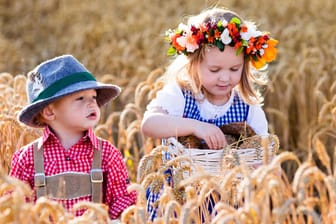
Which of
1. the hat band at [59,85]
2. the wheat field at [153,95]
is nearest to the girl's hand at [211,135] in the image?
the wheat field at [153,95]

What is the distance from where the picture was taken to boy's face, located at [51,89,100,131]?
4.30 meters

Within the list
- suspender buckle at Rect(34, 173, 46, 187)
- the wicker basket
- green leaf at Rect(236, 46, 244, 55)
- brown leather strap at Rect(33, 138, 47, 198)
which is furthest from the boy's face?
green leaf at Rect(236, 46, 244, 55)

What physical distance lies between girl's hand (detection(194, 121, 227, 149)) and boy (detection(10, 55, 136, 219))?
410mm

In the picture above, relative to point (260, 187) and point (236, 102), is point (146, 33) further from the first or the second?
point (260, 187)

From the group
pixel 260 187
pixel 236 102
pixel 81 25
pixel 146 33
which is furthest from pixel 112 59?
pixel 260 187

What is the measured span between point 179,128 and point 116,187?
0.43 meters

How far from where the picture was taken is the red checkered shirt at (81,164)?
4.33 metres

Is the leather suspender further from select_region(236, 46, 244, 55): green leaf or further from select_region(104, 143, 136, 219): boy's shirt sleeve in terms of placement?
select_region(236, 46, 244, 55): green leaf

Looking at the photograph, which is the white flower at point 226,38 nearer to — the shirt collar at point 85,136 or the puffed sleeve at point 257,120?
the puffed sleeve at point 257,120

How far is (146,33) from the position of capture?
374 inches

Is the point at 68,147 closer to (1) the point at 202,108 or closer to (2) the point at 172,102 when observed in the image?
(2) the point at 172,102

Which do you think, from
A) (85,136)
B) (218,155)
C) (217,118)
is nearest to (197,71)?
(217,118)

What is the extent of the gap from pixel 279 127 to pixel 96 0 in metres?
5.97

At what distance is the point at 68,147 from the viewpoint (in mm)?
→ 4383
